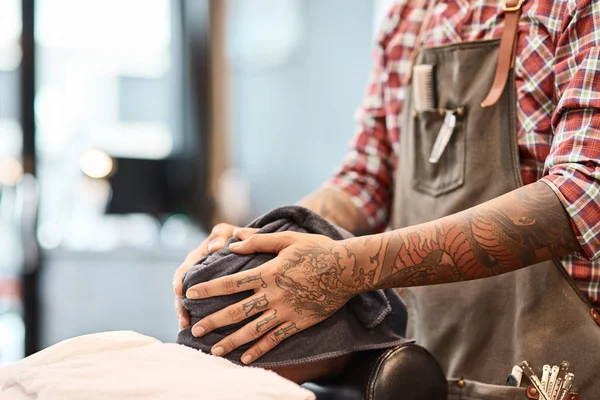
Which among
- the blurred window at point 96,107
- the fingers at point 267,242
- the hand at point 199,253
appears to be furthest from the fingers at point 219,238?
the blurred window at point 96,107

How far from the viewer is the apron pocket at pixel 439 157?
1.61 meters

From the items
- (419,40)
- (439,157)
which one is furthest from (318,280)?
(419,40)

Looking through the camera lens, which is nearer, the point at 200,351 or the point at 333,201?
the point at 200,351

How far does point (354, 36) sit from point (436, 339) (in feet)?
9.57

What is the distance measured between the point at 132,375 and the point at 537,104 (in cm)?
96

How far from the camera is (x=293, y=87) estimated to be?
4926 millimetres

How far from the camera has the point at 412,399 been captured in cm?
124

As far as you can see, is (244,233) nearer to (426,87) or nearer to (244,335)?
(244,335)

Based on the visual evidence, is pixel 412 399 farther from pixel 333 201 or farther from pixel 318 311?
pixel 333 201

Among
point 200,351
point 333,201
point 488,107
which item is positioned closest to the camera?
point 200,351

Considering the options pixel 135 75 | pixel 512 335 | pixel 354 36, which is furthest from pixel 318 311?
pixel 135 75

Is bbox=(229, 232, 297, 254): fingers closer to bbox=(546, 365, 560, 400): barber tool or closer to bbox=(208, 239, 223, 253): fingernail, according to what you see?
bbox=(208, 239, 223, 253): fingernail

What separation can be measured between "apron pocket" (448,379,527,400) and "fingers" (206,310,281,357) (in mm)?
511

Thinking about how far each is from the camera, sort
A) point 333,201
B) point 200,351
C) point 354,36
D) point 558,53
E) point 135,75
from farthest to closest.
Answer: point 135,75, point 354,36, point 333,201, point 558,53, point 200,351
